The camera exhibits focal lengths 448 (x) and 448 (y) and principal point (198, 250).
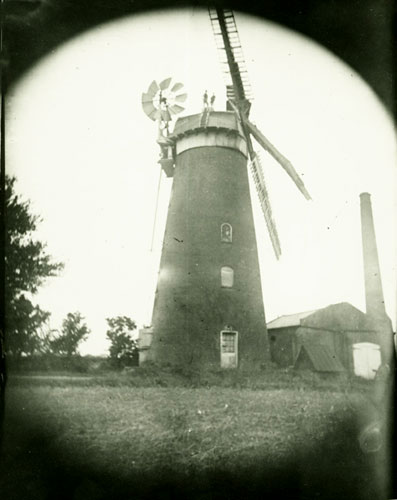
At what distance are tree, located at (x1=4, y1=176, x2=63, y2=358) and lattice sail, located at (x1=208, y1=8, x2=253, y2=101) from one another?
12.8 feet

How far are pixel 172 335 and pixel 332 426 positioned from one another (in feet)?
10.3

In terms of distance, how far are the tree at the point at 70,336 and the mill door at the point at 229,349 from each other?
315 centimetres

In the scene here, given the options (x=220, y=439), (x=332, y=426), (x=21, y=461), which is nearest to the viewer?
(x=21, y=461)

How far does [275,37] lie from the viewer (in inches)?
272

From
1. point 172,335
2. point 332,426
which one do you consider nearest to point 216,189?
point 172,335

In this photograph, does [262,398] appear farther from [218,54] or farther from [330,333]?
[218,54]

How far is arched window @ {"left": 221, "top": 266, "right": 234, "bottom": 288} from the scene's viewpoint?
9156mm

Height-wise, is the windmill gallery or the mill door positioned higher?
the windmill gallery

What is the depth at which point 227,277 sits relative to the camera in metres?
9.27

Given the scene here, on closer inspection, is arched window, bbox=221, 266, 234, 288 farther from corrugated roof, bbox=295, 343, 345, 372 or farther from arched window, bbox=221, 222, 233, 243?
corrugated roof, bbox=295, 343, 345, 372

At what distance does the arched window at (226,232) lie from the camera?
936 cm

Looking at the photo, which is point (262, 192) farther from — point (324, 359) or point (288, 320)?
point (324, 359)

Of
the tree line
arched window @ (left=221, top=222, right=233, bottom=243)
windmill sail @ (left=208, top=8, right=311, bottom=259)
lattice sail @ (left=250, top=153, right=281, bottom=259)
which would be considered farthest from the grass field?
lattice sail @ (left=250, top=153, right=281, bottom=259)

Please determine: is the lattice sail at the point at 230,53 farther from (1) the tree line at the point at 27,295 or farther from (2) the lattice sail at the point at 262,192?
(1) the tree line at the point at 27,295
